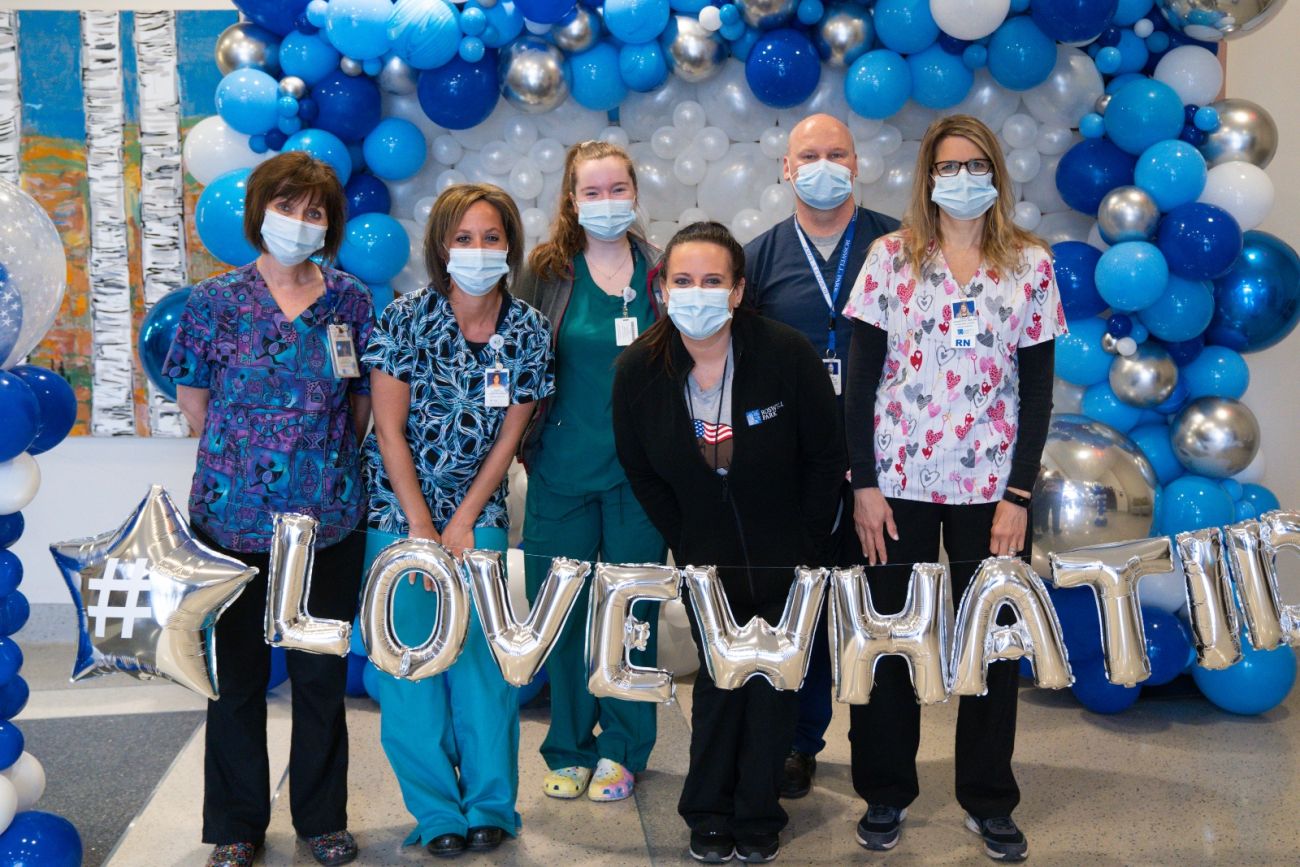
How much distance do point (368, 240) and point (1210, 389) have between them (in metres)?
2.61

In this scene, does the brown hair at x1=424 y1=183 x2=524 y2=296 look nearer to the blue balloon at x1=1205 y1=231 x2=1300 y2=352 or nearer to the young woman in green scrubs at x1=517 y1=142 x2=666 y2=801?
the young woman in green scrubs at x1=517 y1=142 x2=666 y2=801

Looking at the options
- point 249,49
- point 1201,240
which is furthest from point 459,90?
point 1201,240

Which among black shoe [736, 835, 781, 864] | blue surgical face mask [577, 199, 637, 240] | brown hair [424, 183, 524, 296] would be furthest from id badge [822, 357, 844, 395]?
black shoe [736, 835, 781, 864]

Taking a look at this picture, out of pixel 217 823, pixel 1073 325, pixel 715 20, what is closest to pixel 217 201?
pixel 715 20

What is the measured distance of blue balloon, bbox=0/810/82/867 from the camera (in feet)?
8.17

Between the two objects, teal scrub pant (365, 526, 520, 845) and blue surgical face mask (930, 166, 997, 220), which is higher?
blue surgical face mask (930, 166, 997, 220)

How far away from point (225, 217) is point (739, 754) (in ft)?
7.22

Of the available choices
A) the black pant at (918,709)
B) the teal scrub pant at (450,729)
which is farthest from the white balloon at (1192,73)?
the teal scrub pant at (450,729)

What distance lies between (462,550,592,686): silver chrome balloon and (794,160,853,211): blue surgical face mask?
3.71ft

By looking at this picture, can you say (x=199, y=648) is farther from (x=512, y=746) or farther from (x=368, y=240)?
(x=368, y=240)

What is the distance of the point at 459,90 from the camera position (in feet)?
12.3

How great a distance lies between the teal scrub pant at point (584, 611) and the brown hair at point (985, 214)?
92cm

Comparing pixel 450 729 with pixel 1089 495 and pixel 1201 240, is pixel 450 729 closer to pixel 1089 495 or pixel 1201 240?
pixel 1089 495

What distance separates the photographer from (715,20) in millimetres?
3717
